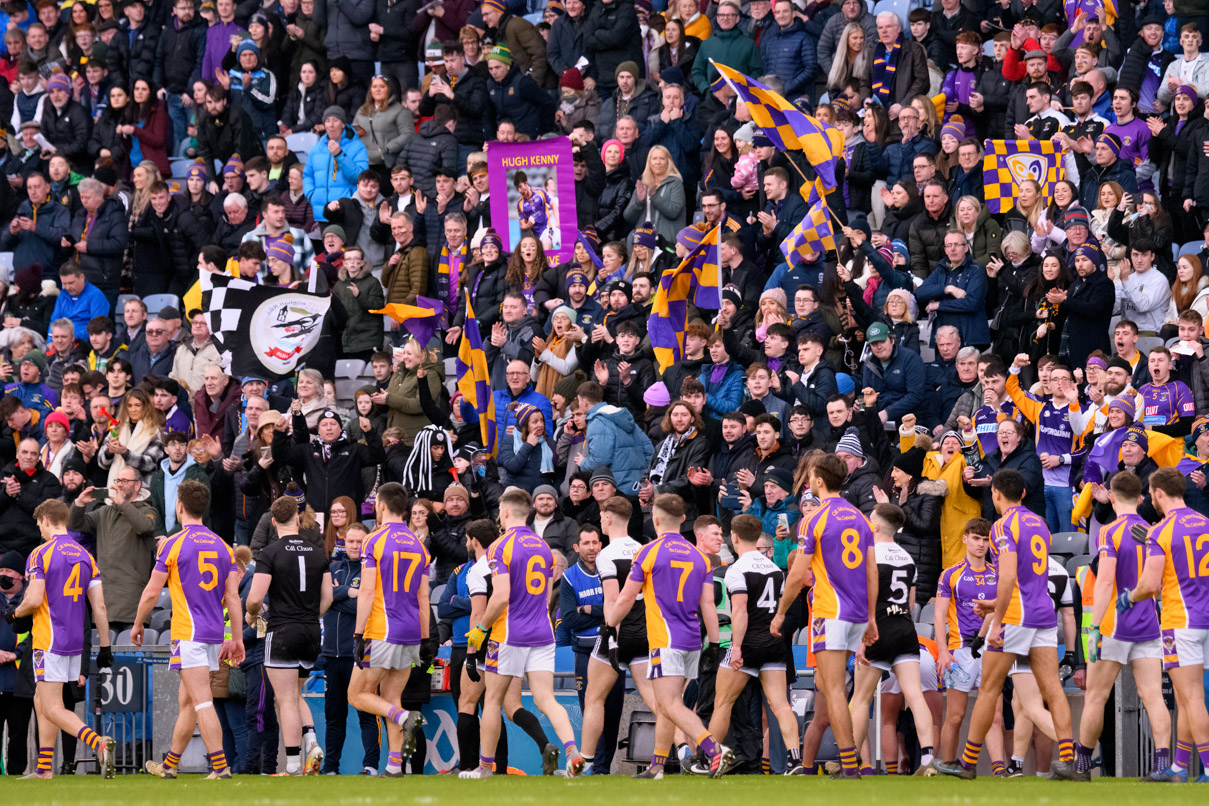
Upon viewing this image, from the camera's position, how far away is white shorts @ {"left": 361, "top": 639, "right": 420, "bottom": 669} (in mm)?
13508

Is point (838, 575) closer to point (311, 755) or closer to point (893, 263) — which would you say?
point (311, 755)

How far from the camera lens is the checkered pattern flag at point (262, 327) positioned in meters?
19.0

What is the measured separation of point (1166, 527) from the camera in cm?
1187

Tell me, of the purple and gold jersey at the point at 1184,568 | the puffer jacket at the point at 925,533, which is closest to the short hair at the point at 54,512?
the puffer jacket at the point at 925,533

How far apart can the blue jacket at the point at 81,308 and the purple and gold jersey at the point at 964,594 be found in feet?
38.6

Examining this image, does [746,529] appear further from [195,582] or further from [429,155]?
[429,155]

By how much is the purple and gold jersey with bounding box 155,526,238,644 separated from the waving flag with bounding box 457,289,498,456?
4808 millimetres

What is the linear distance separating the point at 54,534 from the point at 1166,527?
8.29 m

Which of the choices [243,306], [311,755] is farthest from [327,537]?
[243,306]

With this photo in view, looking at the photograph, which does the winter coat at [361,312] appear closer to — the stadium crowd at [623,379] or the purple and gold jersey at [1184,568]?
the stadium crowd at [623,379]

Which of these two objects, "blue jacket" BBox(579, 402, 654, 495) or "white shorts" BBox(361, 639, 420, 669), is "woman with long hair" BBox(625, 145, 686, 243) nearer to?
"blue jacket" BBox(579, 402, 654, 495)

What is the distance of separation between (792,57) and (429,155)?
14.6 ft

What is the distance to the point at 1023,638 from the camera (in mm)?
12211

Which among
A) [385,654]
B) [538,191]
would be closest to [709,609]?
[385,654]
